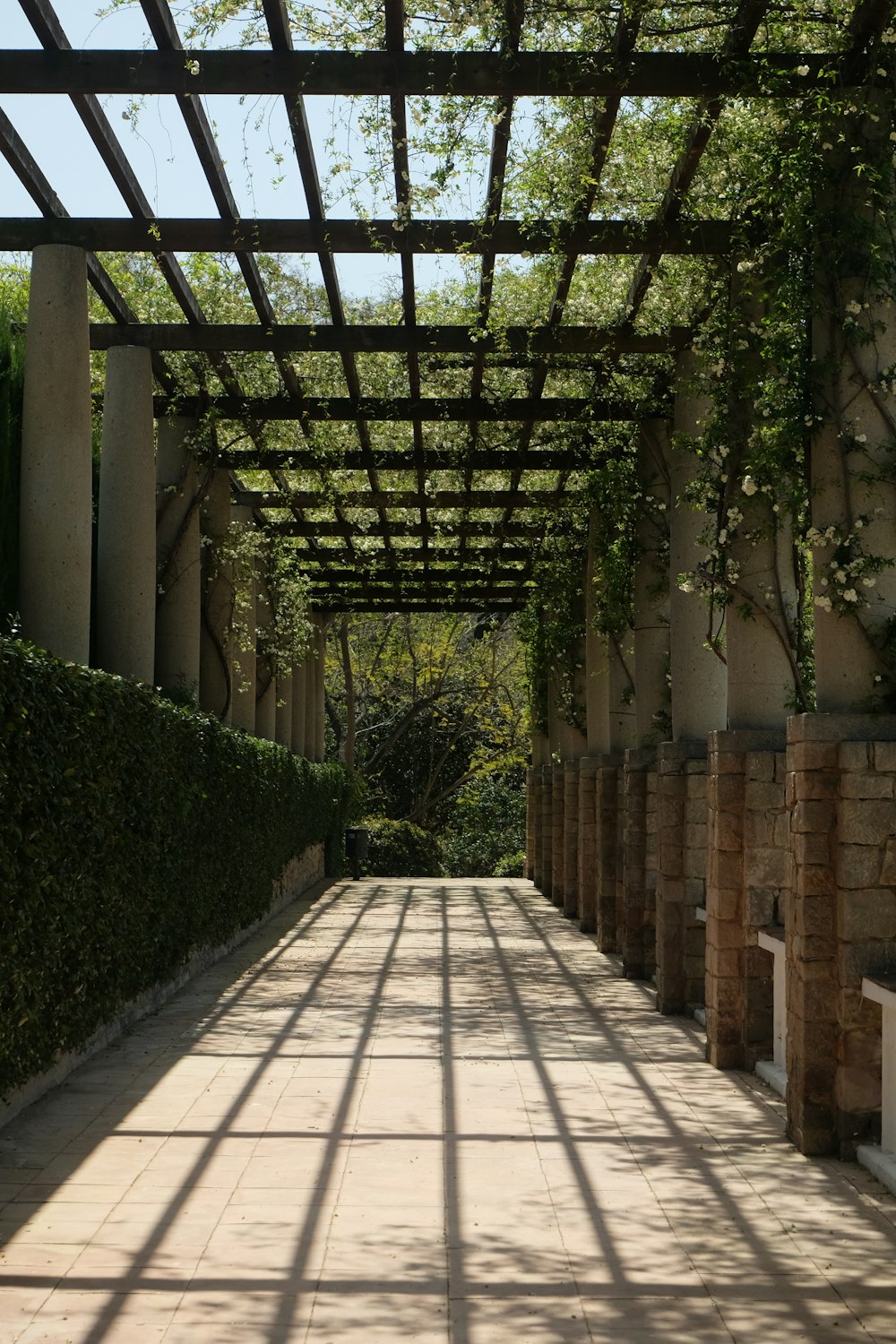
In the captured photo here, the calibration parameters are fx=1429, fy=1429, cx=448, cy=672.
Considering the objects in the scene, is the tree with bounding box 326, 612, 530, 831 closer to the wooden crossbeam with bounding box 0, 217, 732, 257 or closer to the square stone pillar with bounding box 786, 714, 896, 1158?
the wooden crossbeam with bounding box 0, 217, 732, 257

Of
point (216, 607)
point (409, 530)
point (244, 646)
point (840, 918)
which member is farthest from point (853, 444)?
point (409, 530)

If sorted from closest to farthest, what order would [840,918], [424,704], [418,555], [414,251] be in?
[840,918], [414,251], [418,555], [424,704]

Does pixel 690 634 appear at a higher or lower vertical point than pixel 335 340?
lower

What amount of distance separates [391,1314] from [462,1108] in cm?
250

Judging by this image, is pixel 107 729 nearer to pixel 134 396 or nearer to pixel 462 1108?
pixel 462 1108

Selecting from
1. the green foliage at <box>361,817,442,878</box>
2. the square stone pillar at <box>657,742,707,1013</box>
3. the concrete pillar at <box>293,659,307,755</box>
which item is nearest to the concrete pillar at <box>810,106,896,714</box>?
the square stone pillar at <box>657,742,707,1013</box>

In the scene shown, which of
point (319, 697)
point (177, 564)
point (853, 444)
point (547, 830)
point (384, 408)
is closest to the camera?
point (853, 444)

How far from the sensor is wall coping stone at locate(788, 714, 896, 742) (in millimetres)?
5539

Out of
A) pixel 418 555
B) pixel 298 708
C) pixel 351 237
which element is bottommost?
pixel 298 708

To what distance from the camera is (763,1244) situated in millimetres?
4406

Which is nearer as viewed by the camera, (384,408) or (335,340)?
(335,340)

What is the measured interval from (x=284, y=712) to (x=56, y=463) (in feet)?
38.0

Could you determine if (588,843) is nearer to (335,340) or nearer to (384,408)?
(384,408)

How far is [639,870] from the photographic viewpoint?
10.9 metres
